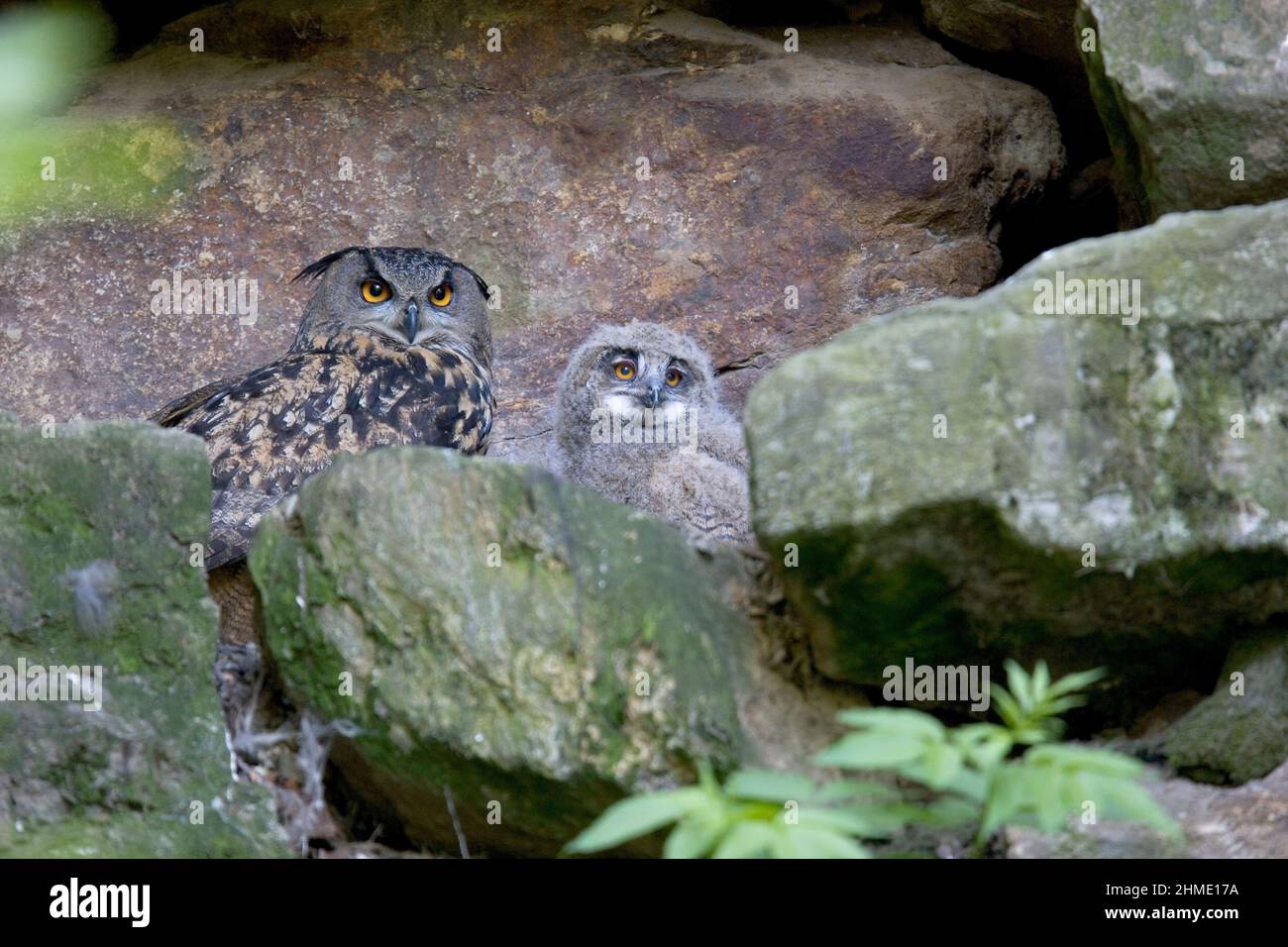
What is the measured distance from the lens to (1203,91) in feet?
14.9

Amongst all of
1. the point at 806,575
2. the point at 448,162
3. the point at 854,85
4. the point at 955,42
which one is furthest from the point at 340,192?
the point at 806,575

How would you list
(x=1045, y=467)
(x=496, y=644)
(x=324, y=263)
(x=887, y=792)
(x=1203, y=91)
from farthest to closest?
(x=324, y=263) → (x=1203, y=91) → (x=496, y=644) → (x=1045, y=467) → (x=887, y=792)

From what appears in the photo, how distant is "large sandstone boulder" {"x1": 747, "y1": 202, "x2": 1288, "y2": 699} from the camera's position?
333cm

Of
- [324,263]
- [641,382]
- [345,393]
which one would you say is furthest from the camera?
[324,263]

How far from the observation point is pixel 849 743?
2477 millimetres

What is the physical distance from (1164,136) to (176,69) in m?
4.30

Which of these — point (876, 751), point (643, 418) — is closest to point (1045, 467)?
point (876, 751)

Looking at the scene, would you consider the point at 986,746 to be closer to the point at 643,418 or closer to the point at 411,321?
the point at 643,418

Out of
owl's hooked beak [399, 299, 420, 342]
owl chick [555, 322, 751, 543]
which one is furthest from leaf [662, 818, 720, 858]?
owl's hooked beak [399, 299, 420, 342]

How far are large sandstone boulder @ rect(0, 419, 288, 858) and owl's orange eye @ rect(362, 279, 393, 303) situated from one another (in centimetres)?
248

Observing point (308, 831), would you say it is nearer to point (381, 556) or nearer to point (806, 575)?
point (381, 556)

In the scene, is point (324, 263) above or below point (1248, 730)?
above

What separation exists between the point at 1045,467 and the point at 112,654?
2.14 meters

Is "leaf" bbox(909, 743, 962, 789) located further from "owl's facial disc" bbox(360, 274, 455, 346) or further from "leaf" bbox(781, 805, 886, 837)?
"owl's facial disc" bbox(360, 274, 455, 346)
